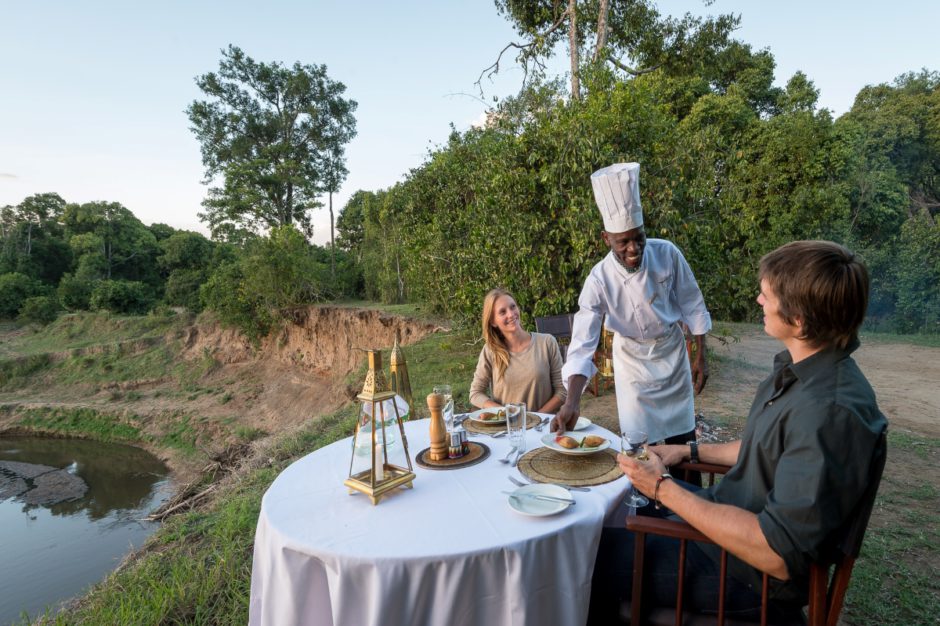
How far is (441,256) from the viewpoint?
8773mm

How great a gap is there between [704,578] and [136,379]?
21.7 meters

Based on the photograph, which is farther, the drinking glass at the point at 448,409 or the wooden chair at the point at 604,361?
the wooden chair at the point at 604,361

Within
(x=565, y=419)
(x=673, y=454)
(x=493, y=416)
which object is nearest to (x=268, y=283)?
(x=493, y=416)

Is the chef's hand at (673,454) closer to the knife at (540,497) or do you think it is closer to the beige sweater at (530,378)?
the knife at (540,497)

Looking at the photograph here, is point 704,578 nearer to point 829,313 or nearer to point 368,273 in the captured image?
point 829,313

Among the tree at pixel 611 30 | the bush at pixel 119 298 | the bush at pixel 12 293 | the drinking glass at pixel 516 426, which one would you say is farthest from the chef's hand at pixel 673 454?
the bush at pixel 12 293

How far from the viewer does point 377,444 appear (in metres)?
1.78

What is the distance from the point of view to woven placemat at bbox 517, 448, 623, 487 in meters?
1.79

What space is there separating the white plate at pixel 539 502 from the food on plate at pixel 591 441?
409mm

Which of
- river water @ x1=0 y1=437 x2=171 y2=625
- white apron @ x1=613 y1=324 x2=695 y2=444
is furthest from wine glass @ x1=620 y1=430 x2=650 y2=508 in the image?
river water @ x1=0 y1=437 x2=171 y2=625

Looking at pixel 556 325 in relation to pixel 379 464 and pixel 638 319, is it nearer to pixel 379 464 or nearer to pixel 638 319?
pixel 638 319

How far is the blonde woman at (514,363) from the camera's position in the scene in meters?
3.21

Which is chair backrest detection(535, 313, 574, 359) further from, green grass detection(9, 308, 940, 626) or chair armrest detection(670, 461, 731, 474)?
chair armrest detection(670, 461, 731, 474)

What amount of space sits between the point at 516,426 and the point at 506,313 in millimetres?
1160
